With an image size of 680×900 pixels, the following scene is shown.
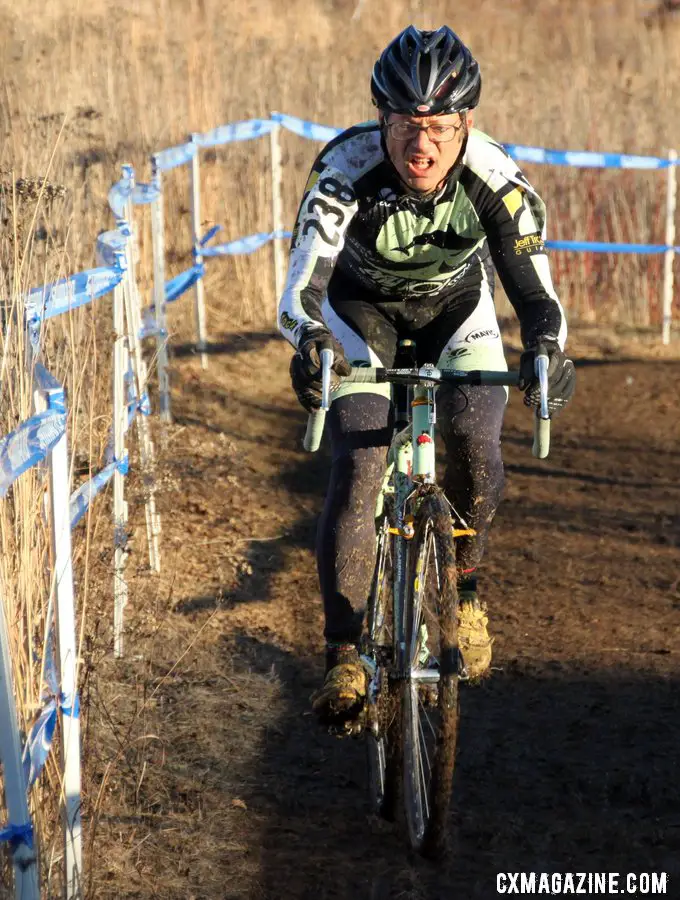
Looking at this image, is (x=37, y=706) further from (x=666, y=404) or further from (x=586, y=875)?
(x=666, y=404)

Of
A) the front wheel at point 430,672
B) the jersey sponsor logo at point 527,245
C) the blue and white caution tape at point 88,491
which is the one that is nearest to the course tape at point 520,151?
the blue and white caution tape at point 88,491

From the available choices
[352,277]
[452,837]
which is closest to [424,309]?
[352,277]

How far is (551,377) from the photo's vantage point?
3.81 meters

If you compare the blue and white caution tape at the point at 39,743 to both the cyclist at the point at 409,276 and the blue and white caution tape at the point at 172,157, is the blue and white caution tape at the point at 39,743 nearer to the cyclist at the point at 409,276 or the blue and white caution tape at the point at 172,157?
the cyclist at the point at 409,276

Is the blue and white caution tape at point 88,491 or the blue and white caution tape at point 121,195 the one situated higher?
the blue and white caution tape at point 121,195

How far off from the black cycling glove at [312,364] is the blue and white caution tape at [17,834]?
149cm

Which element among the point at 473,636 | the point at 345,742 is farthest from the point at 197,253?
the point at 473,636

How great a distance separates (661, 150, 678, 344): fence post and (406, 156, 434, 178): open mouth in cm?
798

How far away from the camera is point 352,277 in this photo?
4652 mm

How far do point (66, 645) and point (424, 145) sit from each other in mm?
2005

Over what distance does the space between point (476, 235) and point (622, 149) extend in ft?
38.2

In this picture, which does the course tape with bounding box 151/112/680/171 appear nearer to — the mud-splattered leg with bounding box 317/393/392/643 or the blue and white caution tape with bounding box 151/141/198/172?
the blue and white caution tape with bounding box 151/141/198/172

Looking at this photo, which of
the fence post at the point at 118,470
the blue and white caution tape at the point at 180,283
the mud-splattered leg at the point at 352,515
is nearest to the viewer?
the mud-splattered leg at the point at 352,515

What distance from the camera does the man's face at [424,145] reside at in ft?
13.4
